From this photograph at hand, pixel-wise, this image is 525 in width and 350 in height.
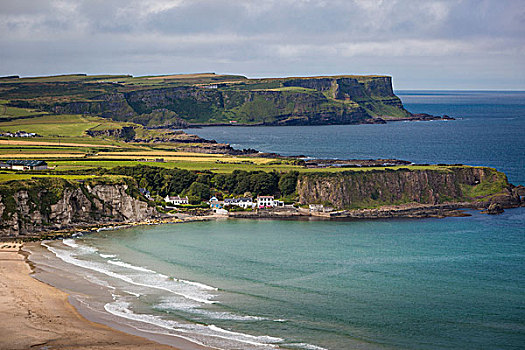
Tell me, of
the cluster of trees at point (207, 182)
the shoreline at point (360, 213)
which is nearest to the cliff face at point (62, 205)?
the shoreline at point (360, 213)

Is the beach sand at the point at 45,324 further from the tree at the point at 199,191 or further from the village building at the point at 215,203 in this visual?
the tree at the point at 199,191

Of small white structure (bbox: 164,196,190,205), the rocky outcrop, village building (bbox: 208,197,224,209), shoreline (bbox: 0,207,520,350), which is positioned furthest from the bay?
shoreline (bbox: 0,207,520,350)

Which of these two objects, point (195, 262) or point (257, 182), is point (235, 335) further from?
point (257, 182)

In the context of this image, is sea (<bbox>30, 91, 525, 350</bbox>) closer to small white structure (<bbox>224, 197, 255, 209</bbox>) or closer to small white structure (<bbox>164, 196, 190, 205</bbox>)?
small white structure (<bbox>224, 197, 255, 209</bbox>)

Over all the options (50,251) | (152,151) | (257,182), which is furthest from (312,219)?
(152,151)

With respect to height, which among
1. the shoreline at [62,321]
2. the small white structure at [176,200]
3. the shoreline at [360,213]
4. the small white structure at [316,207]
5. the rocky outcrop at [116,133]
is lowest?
the shoreline at [62,321]

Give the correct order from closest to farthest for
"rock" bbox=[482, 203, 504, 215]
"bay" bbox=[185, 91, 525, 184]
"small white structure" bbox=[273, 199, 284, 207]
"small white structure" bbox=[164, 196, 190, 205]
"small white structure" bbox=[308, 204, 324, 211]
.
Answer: "rock" bbox=[482, 203, 504, 215], "small white structure" bbox=[308, 204, 324, 211], "small white structure" bbox=[273, 199, 284, 207], "small white structure" bbox=[164, 196, 190, 205], "bay" bbox=[185, 91, 525, 184]
